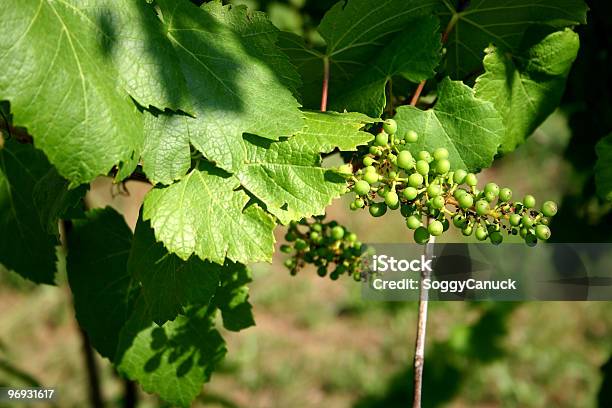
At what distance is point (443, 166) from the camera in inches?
52.0

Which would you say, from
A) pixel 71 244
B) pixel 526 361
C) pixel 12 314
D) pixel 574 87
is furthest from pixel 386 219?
pixel 71 244

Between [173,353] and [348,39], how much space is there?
82 cm

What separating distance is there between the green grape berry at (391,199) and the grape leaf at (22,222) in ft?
2.84

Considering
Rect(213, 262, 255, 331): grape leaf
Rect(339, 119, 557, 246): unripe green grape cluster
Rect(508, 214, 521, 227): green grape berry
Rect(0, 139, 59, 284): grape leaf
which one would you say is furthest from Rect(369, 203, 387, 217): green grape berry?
Rect(0, 139, 59, 284): grape leaf

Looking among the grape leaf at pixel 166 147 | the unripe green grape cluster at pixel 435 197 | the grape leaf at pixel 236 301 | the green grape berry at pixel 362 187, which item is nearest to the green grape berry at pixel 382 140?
the unripe green grape cluster at pixel 435 197

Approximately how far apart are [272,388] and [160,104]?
11.6 feet

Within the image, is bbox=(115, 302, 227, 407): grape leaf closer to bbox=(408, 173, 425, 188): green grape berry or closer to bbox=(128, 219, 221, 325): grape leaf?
bbox=(128, 219, 221, 325): grape leaf

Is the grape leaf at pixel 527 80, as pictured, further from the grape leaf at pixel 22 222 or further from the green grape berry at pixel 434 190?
the grape leaf at pixel 22 222

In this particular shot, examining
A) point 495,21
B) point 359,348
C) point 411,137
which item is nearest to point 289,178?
point 411,137

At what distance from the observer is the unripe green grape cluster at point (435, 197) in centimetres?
128

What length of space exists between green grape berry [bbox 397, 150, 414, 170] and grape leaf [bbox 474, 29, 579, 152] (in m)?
0.31

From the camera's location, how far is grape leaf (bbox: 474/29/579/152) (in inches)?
61.2

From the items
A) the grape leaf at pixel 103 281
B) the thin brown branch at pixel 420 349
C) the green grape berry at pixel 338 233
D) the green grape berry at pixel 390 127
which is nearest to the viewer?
the green grape berry at pixel 390 127

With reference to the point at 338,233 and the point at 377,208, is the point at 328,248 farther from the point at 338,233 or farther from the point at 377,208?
the point at 377,208
